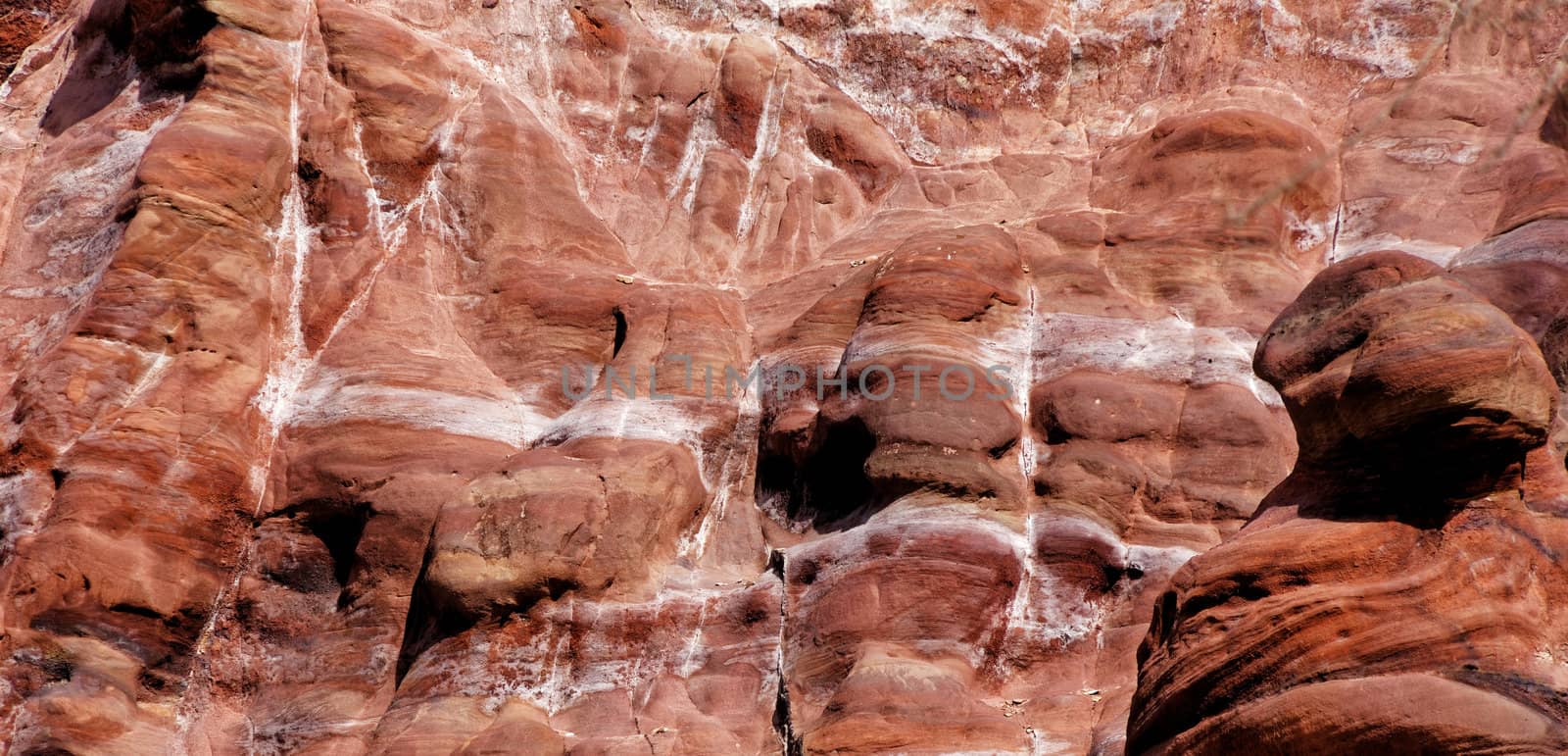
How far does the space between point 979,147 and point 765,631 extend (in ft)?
25.9

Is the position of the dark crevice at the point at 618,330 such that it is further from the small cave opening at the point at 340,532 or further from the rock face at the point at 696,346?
the small cave opening at the point at 340,532

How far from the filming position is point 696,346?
1714 centimetres

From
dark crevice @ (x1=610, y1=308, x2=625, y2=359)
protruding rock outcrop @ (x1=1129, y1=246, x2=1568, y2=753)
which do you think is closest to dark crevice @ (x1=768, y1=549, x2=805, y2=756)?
dark crevice @ (x1=610, y1=308, x2=625, y2=359)

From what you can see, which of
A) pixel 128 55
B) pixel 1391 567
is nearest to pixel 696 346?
pixel 128 55

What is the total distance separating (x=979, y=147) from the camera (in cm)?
2073

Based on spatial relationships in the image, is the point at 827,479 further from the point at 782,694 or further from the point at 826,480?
the point at 782,694

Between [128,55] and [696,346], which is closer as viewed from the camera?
[696,346]

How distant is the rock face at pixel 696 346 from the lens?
14.5 meters

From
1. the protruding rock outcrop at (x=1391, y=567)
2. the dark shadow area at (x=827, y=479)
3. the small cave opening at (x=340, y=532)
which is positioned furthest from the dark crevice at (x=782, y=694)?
the protruding rock outcrop at (x=1391, y=567)

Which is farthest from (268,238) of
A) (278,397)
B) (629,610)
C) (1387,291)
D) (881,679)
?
(1387,291)

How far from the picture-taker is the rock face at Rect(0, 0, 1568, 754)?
14547 millimetres

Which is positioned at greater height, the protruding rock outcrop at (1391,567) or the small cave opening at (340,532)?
the protruding rock outcrop at (1391,567)

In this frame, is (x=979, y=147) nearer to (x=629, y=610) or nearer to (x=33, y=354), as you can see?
(x=629, y=610)

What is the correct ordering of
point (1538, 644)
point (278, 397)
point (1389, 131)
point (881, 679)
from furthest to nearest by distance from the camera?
point (1389, 131) < point (278, 397) < point (881, 679) < point (1538, 644)
